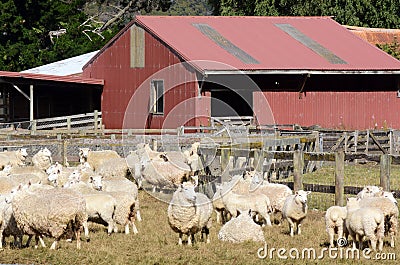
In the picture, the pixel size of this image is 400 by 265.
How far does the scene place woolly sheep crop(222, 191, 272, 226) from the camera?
13125 millimetres

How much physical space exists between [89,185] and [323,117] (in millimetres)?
22239

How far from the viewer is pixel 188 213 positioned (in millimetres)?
11773

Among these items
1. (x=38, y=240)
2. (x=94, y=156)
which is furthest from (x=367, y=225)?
(x=94, y=156)

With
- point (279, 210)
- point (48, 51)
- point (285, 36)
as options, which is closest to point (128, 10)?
point (48, 51)

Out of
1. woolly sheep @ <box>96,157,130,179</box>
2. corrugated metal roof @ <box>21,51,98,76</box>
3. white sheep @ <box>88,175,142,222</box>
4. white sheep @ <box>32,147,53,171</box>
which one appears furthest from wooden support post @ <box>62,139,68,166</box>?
corrugated metal roof @ <box>21,51,98,76</box>

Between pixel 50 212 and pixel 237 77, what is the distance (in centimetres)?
2200

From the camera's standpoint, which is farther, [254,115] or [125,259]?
[254,115]

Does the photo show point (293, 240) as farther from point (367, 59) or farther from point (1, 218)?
point (367, 59)

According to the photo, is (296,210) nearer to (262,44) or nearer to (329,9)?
(262,44)

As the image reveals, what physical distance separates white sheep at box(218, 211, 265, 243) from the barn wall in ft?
65.8

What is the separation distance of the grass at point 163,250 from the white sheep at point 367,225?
11.4 inches

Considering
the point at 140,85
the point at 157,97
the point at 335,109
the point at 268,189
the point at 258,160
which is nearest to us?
the point at 268,189

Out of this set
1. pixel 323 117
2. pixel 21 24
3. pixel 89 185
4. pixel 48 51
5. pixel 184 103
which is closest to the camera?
pixel 89 185

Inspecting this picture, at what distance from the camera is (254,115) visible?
33.2 m
